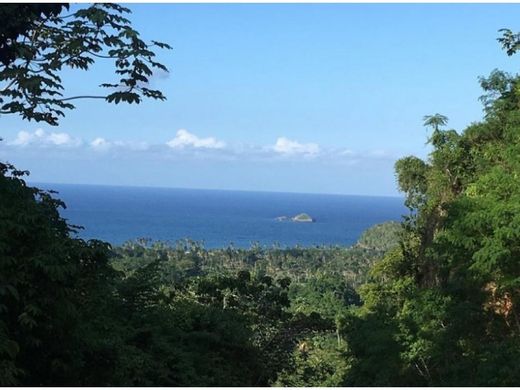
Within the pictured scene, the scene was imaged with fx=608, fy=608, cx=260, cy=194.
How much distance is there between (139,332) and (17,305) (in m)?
5.09

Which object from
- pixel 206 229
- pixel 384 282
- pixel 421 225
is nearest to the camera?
pixel 421 225

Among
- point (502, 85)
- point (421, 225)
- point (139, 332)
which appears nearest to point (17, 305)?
point (139, 332)

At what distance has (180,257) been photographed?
270 ft

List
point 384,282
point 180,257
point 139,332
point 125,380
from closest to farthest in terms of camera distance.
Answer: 1. point 125,380
2. point 139,332
3. point 384,282
4. point 180,257

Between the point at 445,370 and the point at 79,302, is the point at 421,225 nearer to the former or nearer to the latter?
→ the point at 445,370

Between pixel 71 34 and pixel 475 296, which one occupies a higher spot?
pixel 71 34

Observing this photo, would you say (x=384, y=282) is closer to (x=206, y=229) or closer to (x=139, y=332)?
(x=139, y=332)

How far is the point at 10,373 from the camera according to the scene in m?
3.80

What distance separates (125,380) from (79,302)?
1949 millimetres

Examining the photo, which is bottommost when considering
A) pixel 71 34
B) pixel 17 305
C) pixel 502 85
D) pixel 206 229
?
pixel 206 229

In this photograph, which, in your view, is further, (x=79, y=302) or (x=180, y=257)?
(x=180, y=257)

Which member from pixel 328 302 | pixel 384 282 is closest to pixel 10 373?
pixel 384 282

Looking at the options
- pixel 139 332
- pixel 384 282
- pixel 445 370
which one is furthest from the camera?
pixel 384 282

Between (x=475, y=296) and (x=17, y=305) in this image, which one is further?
(x=475, y=296)
